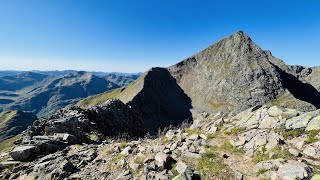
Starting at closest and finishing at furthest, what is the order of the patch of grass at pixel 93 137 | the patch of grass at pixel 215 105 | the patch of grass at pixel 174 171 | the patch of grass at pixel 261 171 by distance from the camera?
1. the patch of grass at pixel 261 171
2. the patch of grass at pixel 174 171
3. the patch of grass at pixel 93 137
4. the patch of grass at pixel 215 105

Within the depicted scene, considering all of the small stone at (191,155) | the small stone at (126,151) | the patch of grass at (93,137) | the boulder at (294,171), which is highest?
the boulder at (294,171)

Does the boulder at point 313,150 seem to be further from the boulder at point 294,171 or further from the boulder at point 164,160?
the boulder at point 164,160

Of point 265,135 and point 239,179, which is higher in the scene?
point 265,135

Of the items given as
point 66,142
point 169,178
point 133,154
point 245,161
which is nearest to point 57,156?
point 66,142

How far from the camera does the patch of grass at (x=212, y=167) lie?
1516cm

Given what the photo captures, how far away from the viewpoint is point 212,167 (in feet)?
52.7

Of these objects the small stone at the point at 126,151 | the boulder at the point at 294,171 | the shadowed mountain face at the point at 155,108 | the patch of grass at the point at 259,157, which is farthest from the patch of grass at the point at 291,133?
the shadowed mountain face at the point at 155,108

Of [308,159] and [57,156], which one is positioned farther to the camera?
[57,156]

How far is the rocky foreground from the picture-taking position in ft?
49.8

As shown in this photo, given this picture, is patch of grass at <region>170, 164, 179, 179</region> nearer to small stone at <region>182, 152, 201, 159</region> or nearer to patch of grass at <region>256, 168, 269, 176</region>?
small stone at <region>182, 152, 201, 159</region>

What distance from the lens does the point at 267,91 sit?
611 ft

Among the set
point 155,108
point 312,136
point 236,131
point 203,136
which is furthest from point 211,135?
point 155,108

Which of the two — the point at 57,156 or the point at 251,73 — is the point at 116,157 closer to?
the point at 57,156

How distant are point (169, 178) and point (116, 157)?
646cm
